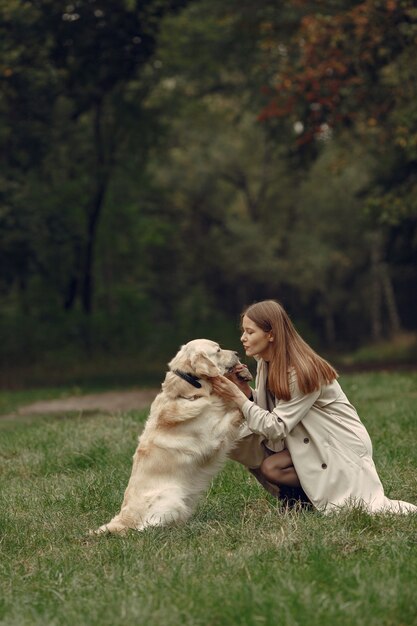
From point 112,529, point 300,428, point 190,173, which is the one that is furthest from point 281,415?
point 190,173

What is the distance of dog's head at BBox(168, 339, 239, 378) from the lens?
241 inches

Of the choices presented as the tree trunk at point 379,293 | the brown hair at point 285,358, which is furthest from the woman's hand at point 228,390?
the tree trunk at point 379,293

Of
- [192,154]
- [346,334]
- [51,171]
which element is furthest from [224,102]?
[346,334]

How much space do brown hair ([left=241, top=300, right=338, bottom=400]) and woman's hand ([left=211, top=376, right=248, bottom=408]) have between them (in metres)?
0.26

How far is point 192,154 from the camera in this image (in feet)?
140

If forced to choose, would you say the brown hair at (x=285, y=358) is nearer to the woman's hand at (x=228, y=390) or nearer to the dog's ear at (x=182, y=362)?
the woman's hand at (x=228, y=390)

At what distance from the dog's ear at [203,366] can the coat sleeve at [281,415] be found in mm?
283

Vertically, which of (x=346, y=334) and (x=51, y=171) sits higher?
(x=51, y=171)

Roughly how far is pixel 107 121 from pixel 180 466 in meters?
26.0

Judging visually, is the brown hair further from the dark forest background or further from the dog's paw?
the dark forest background

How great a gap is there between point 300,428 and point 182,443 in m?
0.77

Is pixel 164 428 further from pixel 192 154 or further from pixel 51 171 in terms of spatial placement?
pixel 192 154

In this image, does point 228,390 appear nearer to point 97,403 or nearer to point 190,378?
point 190,378

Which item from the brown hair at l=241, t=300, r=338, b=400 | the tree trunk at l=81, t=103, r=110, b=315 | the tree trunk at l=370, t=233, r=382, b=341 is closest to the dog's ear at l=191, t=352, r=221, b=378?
the brown hair at l=241, t=300, r=338, b=400
